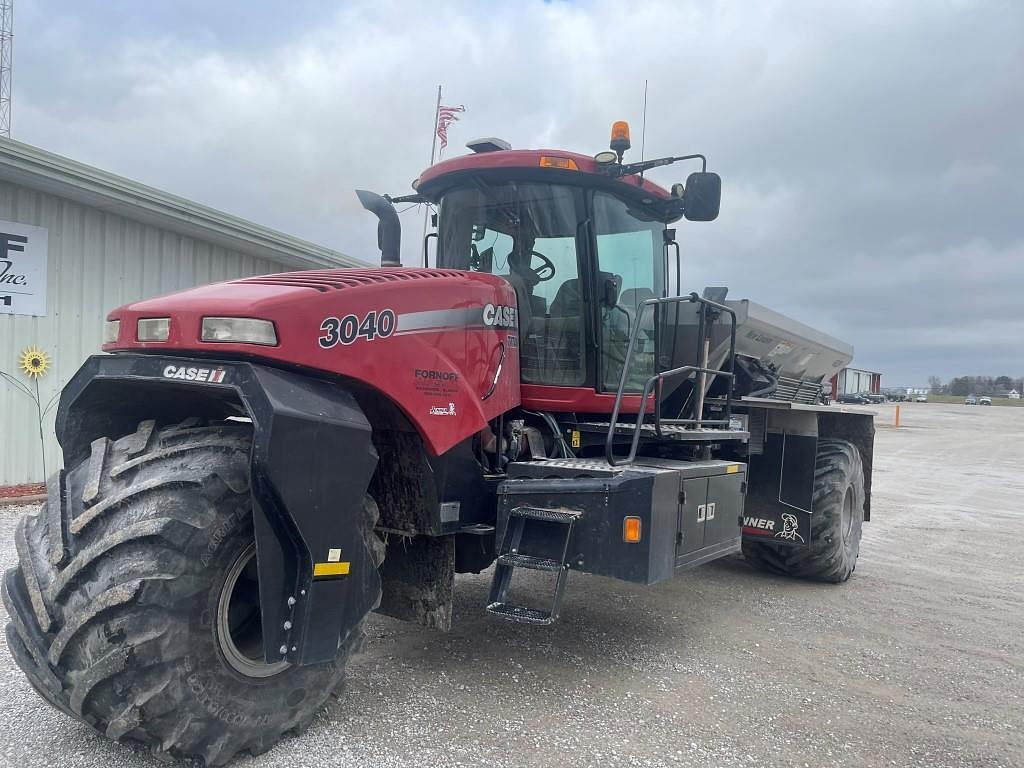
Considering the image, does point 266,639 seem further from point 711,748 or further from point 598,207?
point 598,207

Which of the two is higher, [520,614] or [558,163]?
[558,163]

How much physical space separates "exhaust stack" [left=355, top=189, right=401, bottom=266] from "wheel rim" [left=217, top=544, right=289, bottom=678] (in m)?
2.10

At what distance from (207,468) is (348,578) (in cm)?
65

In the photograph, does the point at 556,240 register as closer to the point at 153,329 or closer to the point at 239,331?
the point at 239,331

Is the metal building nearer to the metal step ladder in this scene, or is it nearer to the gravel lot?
the gravel lot

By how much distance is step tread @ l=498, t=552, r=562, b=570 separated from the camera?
3.74 meters

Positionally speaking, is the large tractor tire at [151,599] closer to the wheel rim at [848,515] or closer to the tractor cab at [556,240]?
the tractor cab at [556,240]

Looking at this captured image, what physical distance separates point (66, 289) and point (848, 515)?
26.2ft

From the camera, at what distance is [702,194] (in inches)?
177

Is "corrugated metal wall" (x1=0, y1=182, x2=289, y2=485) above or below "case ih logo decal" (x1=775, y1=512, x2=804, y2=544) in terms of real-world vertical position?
above

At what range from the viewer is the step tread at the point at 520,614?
3.53 metres

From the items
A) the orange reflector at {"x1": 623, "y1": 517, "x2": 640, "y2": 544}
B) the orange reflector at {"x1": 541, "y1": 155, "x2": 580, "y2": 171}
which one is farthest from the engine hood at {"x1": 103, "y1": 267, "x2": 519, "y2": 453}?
the orange reflector at {"x1": 623, "y1": 517, "x2": 640, "y2": 544}

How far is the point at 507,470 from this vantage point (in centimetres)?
409

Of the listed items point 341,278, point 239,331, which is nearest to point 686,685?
point 341,278
